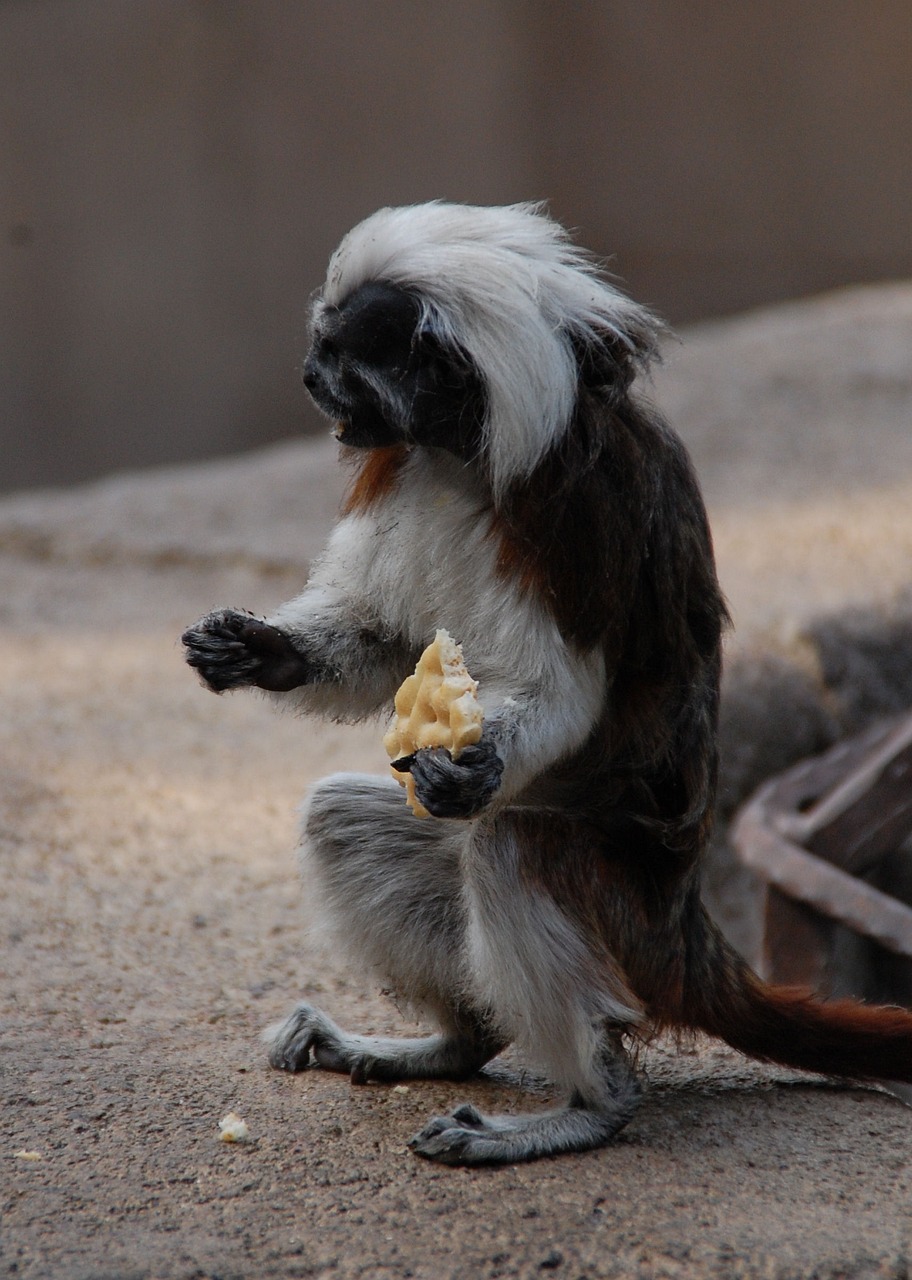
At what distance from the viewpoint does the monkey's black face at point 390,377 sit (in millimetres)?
2768

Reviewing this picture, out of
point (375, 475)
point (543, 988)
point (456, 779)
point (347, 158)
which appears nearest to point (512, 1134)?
point (543, 988)

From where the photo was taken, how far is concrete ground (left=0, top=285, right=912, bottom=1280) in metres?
2.47

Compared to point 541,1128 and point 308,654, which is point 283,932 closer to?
point 308,654

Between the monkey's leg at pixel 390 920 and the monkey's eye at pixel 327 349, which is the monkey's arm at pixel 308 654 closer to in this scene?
the monkey's leg at pixel 390 920

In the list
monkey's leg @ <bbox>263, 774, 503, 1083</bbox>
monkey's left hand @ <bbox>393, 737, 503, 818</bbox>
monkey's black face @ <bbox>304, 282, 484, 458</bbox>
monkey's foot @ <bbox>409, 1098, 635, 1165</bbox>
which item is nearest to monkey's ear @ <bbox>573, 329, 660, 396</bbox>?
monkey's black face @ <bbox>304, 282, 484, 458</bbox>

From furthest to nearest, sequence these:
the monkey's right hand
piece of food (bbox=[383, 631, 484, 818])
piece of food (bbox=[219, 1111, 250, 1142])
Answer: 1. the monkey's right hand
2. piece of food (bbox=[219, 1111, 250, 1142])
3. piece of food (bbox=[383, 631, 484, 818])

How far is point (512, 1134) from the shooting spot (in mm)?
2795

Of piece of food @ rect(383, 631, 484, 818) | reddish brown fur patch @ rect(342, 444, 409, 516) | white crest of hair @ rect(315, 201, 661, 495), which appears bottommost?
piece of food @ rect(383, 631, 484, 818)

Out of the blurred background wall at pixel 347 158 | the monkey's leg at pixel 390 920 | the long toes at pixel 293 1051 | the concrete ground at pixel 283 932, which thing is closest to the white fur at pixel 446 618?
the monkey's leg at pixel 390 920

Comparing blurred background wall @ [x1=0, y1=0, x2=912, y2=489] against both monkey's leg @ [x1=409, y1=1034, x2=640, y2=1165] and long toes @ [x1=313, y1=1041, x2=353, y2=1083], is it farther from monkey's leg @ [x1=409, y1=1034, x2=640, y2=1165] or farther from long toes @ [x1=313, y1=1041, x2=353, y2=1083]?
monkey's leg @ [x1=409, y1=1034, x2=640, y2=1165]

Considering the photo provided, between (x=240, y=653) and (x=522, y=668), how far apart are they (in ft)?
2.22

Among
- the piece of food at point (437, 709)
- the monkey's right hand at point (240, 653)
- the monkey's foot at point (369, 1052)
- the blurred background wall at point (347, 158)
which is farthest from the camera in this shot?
the blurred background wall at point (347, 158)

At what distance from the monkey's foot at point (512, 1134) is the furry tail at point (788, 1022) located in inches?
13.3

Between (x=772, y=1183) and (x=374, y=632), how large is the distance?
1404mm
